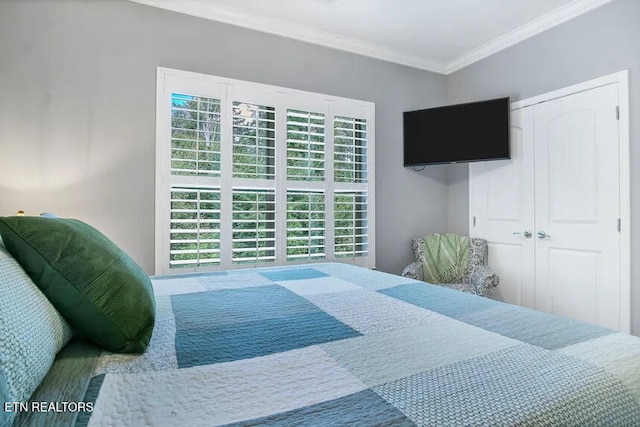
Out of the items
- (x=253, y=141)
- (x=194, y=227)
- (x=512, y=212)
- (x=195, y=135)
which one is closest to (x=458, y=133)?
(x=512, y=212)

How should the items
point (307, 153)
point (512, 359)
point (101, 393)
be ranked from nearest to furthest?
1. point (101, 393)
2. point (512, 359)
3. point (307, 153)

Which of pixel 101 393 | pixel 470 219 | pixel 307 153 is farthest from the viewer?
pixel 470 219

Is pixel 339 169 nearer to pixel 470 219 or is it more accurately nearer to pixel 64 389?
pixel 470 219

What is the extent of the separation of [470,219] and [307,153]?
1829 millimetres

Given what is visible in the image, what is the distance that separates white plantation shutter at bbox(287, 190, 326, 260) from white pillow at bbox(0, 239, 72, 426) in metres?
2.10

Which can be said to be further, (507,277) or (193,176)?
(507,277)

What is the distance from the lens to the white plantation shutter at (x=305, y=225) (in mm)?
2887

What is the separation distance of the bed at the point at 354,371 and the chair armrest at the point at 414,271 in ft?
6.31

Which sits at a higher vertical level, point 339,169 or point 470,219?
point 339,169

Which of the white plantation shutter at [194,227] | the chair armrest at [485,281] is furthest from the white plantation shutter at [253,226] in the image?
the chair armrest at [485,281]

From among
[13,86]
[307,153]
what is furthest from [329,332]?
[13,86]

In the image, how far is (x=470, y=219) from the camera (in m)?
3.48

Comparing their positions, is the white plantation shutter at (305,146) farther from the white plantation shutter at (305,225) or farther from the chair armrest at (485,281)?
the chair armrest at (485,281)

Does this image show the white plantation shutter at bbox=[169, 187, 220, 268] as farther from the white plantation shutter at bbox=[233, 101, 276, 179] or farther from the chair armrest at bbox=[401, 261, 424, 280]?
the chair armrest at bbox=[401, 261, 424, 280]
